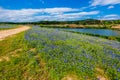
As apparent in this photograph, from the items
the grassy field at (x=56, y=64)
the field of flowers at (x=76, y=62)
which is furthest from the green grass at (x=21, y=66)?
the field of flowers at (x=76, y=62)

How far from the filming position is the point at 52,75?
12.1 meters

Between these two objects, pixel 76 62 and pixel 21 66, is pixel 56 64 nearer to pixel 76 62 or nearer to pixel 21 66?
pixel 76 62

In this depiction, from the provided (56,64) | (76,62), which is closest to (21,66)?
(56,64)

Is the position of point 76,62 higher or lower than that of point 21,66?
higher

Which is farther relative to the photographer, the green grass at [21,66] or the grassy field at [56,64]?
the green grass at [21,66]

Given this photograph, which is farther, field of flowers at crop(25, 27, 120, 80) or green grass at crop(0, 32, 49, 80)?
green grass at crop(0, 32, 49, 80)

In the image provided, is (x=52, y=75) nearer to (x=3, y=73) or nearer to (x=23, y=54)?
(x=3, y=73)

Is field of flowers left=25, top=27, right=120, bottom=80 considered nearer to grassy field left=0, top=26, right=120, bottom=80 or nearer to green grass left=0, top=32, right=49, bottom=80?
grassy field left=0, top=26, right=120, bottom=80

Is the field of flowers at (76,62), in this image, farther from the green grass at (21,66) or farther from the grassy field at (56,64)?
the green grass at (21,66)

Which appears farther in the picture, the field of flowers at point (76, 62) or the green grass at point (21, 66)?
the green grass at point (21, 66)

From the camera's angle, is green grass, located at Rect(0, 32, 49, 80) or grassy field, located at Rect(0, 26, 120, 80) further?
green grass, located at Rect(0, 32, 49, 80)

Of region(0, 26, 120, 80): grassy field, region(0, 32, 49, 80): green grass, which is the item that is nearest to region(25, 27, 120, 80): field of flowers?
region(0, 26, 120, 80): grassy field

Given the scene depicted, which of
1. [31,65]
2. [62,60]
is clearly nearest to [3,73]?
[31,65]

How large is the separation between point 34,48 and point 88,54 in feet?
18.1
